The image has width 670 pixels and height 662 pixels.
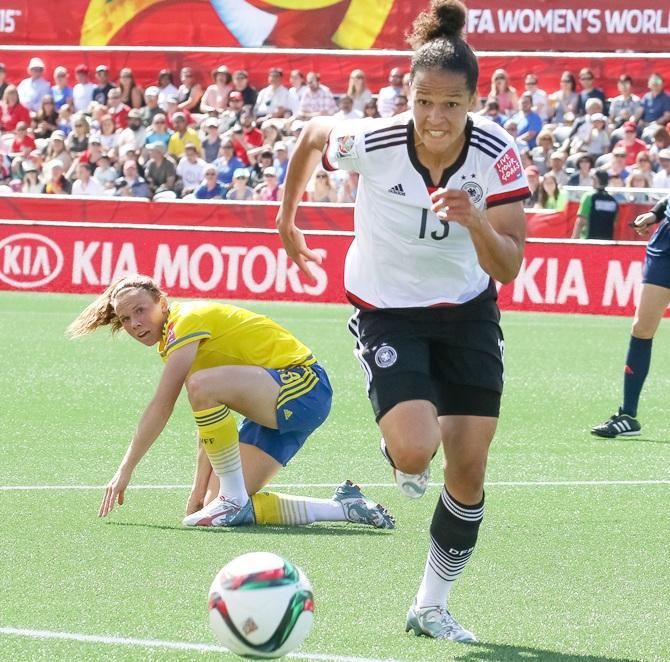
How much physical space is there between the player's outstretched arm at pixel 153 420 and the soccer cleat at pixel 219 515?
454mm

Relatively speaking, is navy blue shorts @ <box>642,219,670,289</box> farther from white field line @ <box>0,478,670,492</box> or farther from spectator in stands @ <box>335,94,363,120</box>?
spectator in stands @ <box>335,94,363,120</box>

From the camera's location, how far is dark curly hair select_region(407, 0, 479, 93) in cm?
479

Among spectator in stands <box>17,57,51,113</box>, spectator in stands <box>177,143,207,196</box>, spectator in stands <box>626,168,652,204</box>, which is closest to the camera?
spectator in stands <box>626,168,652,204</box>

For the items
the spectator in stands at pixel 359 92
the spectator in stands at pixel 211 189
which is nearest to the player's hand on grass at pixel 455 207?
the spectator in stands at pixel 211 189

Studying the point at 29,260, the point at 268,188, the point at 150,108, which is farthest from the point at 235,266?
the point at 150,108

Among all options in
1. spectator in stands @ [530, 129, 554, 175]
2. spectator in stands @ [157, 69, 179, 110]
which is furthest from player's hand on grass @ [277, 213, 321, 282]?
spectator in stands @ [157, 69, 179, 110]

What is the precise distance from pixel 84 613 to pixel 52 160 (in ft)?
63.3

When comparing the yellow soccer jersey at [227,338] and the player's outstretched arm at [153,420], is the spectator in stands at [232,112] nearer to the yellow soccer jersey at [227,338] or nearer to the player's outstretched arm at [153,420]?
the yellow soccer jersey at [227,338]

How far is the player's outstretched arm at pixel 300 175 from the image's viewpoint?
17.8ft

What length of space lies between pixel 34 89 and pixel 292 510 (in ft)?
69.3

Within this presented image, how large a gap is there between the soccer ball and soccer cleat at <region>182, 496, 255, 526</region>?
7.82 feet

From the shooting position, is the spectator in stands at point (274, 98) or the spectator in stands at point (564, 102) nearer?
the spectator in stands at point (564, 102)

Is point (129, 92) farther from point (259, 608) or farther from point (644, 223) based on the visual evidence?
point (259, 608)

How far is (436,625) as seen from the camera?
504 cm
